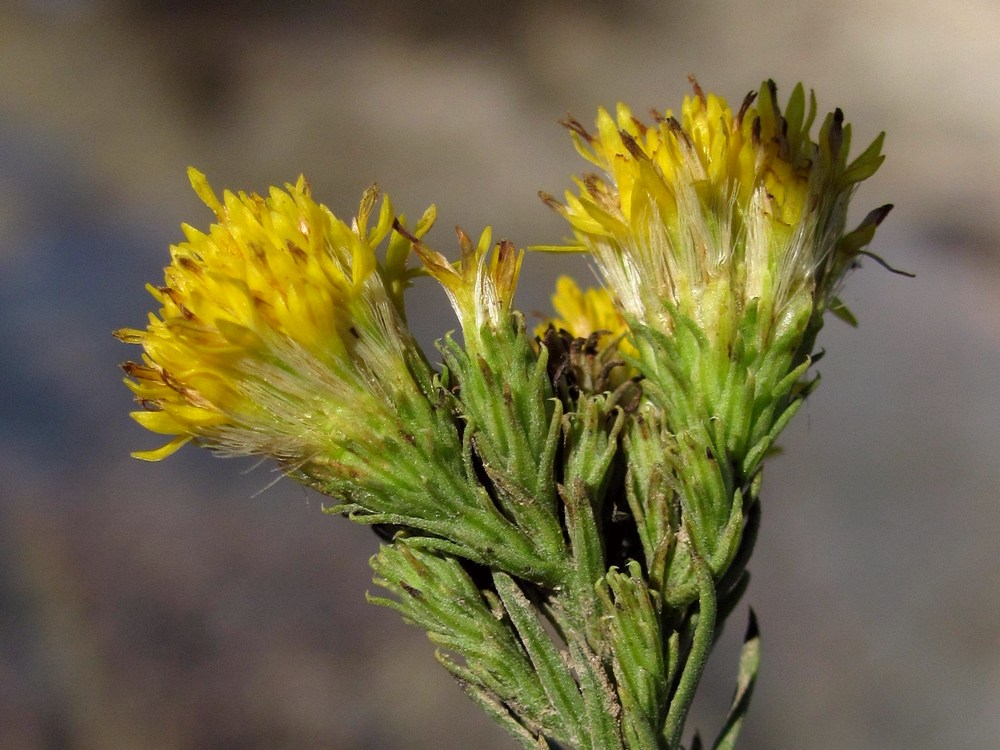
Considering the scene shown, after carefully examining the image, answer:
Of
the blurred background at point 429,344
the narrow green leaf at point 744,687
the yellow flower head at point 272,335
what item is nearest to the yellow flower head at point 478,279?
the yellow flower head at point 272,335

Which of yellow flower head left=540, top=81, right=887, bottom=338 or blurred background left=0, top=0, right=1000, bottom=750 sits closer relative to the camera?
yellow flower head left=540, top=81, right=887, bottom=338

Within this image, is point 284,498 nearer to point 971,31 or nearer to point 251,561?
point 251,561

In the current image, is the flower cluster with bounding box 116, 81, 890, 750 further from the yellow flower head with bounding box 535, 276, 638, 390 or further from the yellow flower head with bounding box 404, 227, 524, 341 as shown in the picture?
the yellow flower head with bounding box 535, 276, 638, 390

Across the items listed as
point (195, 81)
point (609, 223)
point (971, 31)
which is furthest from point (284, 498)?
point (971, 31)

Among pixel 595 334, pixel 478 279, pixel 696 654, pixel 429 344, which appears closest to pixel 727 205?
pixel 595 334

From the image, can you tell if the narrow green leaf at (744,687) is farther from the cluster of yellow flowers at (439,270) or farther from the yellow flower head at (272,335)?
the yellow flower head at (272,335)

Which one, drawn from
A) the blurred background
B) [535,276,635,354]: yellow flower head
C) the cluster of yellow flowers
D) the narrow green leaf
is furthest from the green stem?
the blurred background
